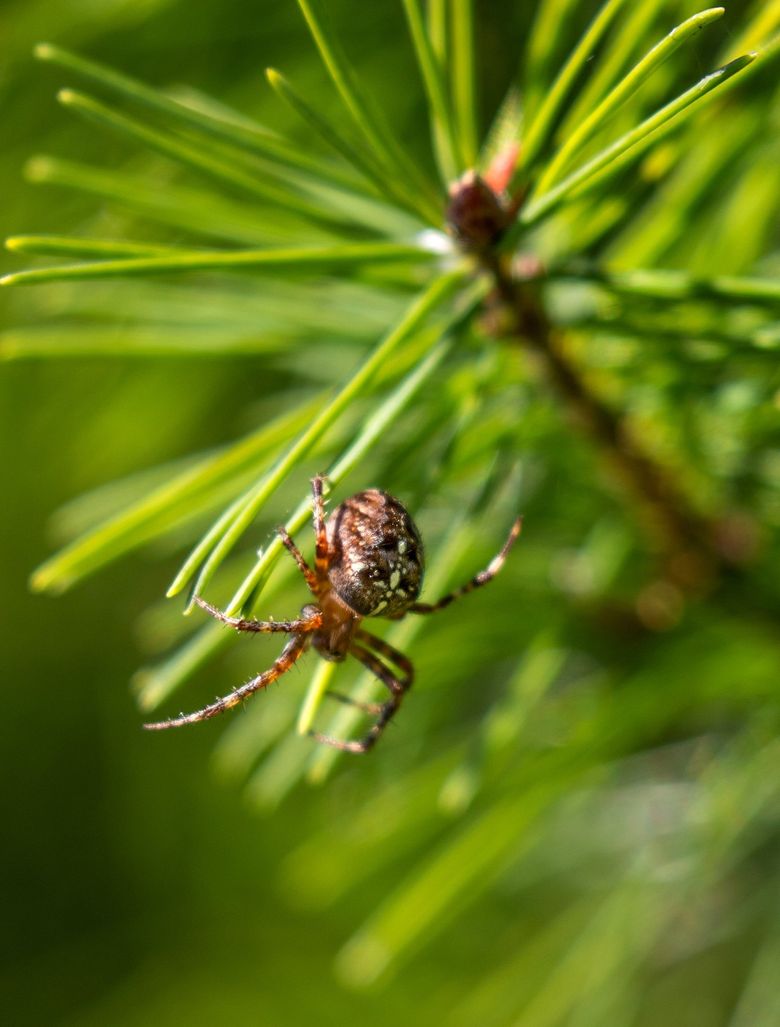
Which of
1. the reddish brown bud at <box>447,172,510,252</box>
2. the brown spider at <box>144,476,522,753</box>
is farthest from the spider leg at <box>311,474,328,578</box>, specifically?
the reddish brown bud at <box>447,172,510,252</box>

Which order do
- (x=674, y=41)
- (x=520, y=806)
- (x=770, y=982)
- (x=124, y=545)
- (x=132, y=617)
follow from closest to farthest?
(x=674, y=41)
(x=124, y=545)
(x=520, y=806)
(x=770, y=982)
(x=132, y=617)

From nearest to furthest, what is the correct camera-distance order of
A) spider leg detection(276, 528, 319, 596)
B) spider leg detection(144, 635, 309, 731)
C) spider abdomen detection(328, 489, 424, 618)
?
spider leg detection(276, 528, 319, 596) → spider abdomen detection(328, 489, 424, 618) → spider leg detection(144, 635, 309, 731)

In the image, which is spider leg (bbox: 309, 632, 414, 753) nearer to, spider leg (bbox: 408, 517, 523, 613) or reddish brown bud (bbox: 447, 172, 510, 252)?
spider leg (bbox: 408, 517, 523, 613)

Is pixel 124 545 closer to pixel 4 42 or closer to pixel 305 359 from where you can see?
pixel 305 359

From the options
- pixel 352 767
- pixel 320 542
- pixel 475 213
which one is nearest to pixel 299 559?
pixel 320 542

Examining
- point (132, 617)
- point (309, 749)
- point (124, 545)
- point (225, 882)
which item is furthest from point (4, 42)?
point (225, 882)

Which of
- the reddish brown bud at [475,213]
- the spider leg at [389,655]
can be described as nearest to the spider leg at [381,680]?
the spider leg at [389,655]
